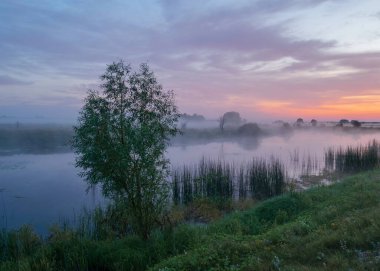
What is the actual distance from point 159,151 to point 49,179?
14.5 metres

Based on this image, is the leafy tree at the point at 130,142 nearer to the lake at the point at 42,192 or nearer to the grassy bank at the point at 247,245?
the grassy bank at the point at 247,245

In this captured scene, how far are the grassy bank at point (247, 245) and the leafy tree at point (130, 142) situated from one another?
0.96 metres

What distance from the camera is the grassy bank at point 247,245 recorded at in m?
5.45

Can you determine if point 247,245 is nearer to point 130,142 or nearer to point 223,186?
point 130,142

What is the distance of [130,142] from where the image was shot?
7.58 metres

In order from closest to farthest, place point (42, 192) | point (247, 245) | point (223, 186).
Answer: point (247, 245), point (223, 186), point (42, 192)

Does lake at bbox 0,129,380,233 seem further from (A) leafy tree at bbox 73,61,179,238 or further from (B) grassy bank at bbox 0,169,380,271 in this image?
(A) leafy tree at bbox 73,61,179,238

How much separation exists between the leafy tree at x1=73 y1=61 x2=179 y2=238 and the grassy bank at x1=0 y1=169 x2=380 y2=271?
3.15 feet

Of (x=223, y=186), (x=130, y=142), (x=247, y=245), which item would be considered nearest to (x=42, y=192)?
(x=223, y=186)

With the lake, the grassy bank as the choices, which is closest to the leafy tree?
the grassy bank

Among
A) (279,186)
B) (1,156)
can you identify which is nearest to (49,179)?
(1,156)

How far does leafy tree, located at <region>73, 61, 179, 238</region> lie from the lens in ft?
25.3

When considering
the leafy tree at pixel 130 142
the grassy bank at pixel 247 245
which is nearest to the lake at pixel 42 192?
the grassy bank at pixel 247 245

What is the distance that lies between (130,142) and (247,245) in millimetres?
3204
